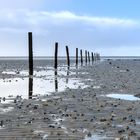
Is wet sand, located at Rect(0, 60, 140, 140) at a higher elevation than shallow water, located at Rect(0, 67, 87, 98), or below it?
higher

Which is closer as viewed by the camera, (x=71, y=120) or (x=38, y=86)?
(x=71, y=120)

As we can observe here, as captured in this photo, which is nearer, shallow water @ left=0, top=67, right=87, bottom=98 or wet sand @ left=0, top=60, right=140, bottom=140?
wet sand @ left=0, top=60, right=140, bottom=140

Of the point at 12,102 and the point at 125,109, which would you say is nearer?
the point at 125,109

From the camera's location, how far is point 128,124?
1296cm

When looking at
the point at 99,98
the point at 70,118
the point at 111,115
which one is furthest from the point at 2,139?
the point at 99,98

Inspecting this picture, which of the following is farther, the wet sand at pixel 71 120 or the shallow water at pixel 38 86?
the shallow water at pixel 38 86

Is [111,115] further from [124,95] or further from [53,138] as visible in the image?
[124,95]

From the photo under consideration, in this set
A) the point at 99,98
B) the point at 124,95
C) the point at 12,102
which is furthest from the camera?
the point at 124,95

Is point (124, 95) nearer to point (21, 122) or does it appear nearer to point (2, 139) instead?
point (21, 122)

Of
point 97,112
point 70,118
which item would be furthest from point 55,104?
point 70,118

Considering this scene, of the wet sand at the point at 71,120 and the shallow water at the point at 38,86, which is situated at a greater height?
the wet sand at the point at 71,120

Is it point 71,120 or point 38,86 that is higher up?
point 71,120

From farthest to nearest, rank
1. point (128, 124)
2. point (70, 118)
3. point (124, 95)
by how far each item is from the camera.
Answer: point (124, 95)
point (70, 118)
point (128, 124)

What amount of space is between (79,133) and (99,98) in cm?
954
